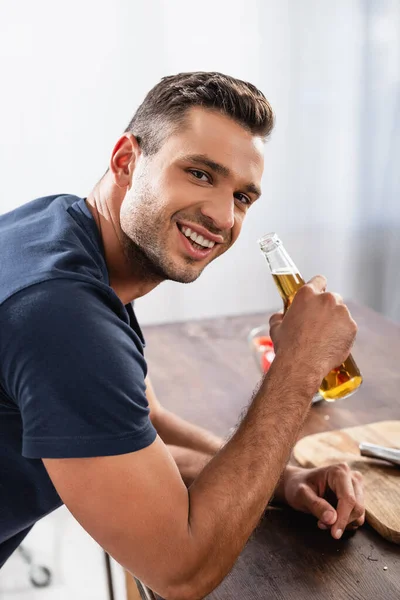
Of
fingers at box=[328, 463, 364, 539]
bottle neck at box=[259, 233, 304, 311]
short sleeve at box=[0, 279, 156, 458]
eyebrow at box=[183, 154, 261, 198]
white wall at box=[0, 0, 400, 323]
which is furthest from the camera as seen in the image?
white wall at box=[0, 0, 400, 323]

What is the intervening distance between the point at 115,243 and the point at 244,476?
48cm

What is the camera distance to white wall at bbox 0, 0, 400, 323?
3.23 metres

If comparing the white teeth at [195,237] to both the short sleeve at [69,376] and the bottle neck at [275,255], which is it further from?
the short sleeve at [69,376]

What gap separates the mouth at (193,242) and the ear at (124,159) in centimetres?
15

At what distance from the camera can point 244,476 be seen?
1.01 m

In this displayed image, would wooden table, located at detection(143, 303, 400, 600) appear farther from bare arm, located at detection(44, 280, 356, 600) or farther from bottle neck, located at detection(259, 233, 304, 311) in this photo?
bottle neck, located at detection(259, 233, 304, 311)

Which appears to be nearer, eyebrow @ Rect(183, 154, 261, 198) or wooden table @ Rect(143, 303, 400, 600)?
wooden table @ Rect(143, 303, 400, 600)

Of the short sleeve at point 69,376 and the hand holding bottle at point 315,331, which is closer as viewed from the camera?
the short sleeve at point 69,376

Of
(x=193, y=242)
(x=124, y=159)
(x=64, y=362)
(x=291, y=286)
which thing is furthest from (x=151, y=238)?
(x=64, y=362)

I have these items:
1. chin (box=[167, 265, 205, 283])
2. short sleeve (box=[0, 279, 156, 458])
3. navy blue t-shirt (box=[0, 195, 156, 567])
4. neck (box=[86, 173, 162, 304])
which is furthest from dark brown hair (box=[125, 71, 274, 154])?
short sleeve (box=[0, 279, 156, 458])

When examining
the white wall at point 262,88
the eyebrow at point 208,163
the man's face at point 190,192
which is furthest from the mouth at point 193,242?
the white wall at point 262,88

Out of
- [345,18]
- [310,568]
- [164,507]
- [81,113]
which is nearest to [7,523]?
[164,507]

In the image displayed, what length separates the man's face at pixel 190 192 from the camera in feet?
3.92

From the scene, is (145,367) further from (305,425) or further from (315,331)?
(305,425)
